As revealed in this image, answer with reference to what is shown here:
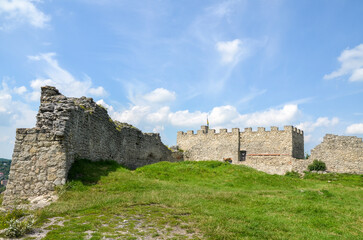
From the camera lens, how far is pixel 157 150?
74.6 feet

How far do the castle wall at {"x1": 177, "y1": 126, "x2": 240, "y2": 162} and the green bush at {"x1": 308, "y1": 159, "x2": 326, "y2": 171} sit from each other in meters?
8.79

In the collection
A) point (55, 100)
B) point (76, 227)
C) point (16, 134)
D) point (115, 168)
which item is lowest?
point (76, 227)

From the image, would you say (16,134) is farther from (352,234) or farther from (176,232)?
(352,234)

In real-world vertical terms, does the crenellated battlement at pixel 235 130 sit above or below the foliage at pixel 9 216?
above

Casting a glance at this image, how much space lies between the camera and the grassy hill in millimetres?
5758

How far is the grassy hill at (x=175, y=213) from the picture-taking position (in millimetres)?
5758

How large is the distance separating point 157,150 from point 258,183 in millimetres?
10497

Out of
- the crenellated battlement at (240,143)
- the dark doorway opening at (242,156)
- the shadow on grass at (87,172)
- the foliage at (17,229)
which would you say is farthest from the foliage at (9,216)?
the dark doorway opening at (242,156)

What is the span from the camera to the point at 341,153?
23.0 m

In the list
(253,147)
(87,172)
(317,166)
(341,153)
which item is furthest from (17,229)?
(253,147)

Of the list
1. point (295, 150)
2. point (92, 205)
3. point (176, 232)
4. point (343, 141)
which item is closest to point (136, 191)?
point (92, 205)

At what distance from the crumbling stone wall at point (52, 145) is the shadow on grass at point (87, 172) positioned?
28 centimetres

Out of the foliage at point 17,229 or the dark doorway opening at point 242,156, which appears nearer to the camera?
the foliage at point 17,229

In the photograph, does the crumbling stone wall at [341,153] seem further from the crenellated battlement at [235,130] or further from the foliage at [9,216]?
the foliage at [9,216]
